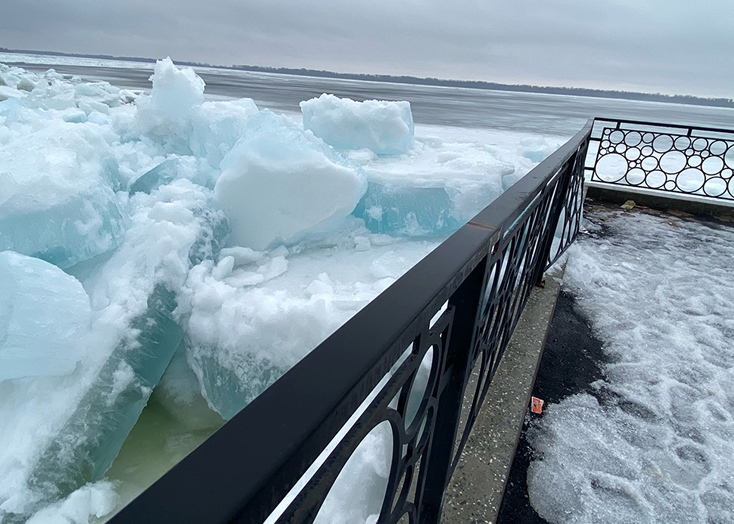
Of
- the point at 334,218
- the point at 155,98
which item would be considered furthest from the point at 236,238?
the point at 155,98

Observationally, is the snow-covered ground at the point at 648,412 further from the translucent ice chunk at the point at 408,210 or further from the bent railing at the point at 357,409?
the translucent ice chunk at the point at 408,210

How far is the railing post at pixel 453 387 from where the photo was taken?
1049 mm

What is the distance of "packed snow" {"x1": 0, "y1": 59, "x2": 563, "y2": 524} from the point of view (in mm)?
1931

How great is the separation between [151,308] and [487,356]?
75.5 inches

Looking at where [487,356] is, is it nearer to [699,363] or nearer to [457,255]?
[457,255]

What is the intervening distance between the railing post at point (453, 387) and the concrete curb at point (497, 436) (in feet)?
0.67

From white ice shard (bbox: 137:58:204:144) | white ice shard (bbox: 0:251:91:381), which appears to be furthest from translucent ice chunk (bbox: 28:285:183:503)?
white ice shard (bbox: 137:58:204:144)

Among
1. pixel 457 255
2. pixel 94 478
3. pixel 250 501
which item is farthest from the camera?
pixel 94 478

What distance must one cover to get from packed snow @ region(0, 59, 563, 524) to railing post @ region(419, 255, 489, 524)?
0.48 metres

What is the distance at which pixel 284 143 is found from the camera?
339 cm

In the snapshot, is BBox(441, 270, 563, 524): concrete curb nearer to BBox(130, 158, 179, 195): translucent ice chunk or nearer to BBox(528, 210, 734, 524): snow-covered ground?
BBox(528, 210, 734, 524): snow-covered ground

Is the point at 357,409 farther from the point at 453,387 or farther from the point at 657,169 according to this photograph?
the point at 657,169

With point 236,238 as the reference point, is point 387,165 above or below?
above

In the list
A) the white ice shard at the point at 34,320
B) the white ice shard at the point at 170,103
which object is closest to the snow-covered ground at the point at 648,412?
the white ice shard at the point at 34,320
